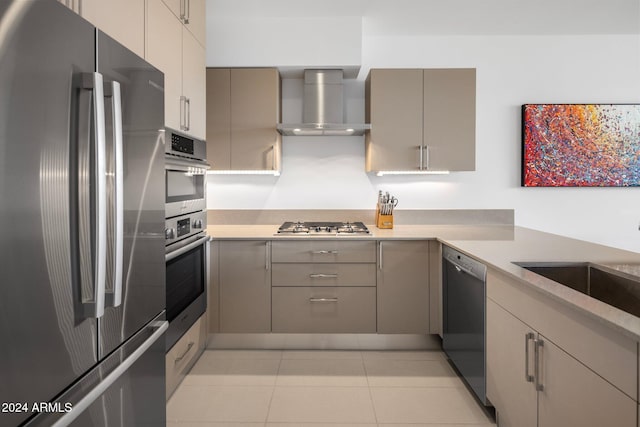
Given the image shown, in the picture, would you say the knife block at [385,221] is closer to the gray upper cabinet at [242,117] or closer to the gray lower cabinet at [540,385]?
the gray upper cabinet at [242,117]

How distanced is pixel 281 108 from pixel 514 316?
2384 millimetres

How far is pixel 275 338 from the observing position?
2904 millimetres

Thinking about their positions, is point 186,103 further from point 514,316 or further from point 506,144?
point 506,144

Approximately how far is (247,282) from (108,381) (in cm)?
176

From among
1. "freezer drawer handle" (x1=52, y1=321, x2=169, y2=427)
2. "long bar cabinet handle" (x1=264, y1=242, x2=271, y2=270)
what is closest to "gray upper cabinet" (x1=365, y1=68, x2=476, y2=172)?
"long bar cabinet handle" (x1=264, y1=242, x2=271, y2=270)

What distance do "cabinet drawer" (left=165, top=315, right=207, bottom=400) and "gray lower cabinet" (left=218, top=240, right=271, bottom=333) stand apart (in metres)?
0.24

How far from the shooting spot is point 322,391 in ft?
7.57

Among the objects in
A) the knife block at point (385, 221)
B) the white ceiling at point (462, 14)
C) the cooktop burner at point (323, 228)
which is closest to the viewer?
the white ceiling at point (462, 14)

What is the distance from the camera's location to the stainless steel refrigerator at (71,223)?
767mm

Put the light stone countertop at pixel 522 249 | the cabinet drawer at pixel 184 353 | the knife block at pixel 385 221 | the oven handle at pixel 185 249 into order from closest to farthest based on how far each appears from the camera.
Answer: the light stone countertop at pixel 522 249 < the oven handle at pixel 185 249 < the cabinet drawer at pixel 184 353 < the knife block at pixel 385 221

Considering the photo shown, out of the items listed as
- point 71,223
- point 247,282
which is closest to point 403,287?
point 247,282

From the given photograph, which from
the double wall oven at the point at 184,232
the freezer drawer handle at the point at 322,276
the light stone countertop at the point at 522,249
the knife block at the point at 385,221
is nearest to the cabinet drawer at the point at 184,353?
the double wall oven at the point at 184,232

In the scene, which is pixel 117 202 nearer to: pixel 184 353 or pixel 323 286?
pixel 184 353

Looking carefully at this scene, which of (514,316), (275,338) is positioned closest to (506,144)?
(514,316)
